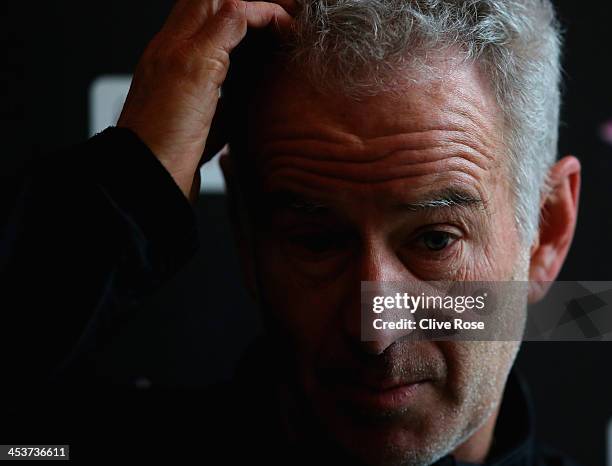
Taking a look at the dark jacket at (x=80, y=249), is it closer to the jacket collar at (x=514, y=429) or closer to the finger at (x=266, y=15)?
the finger at (x=266, y=15)

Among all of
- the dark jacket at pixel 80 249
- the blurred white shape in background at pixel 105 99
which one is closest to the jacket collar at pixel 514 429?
the dark jacket at pixel 80 249

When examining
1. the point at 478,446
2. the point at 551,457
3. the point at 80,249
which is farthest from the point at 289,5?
the point at 551,457

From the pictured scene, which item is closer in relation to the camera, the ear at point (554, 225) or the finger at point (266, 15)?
the finger at point (266, 15)

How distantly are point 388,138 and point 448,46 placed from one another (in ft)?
0.62

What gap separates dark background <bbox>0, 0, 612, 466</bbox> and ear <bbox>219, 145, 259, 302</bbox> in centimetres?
36

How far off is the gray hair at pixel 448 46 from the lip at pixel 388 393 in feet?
1.06

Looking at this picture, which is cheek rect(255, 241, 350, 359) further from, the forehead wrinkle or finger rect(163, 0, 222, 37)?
finger rect(163, 0, 222, 37)

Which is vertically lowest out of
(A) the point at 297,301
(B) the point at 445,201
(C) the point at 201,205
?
(A) the point at 297,301

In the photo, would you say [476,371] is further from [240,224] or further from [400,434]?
[240,224]

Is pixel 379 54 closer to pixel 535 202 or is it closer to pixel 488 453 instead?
pixel 535 202

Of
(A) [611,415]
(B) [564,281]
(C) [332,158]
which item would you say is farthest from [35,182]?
(A) [611,415]

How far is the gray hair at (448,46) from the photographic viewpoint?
111cm

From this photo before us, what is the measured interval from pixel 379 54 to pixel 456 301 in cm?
41

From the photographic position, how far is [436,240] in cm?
113
